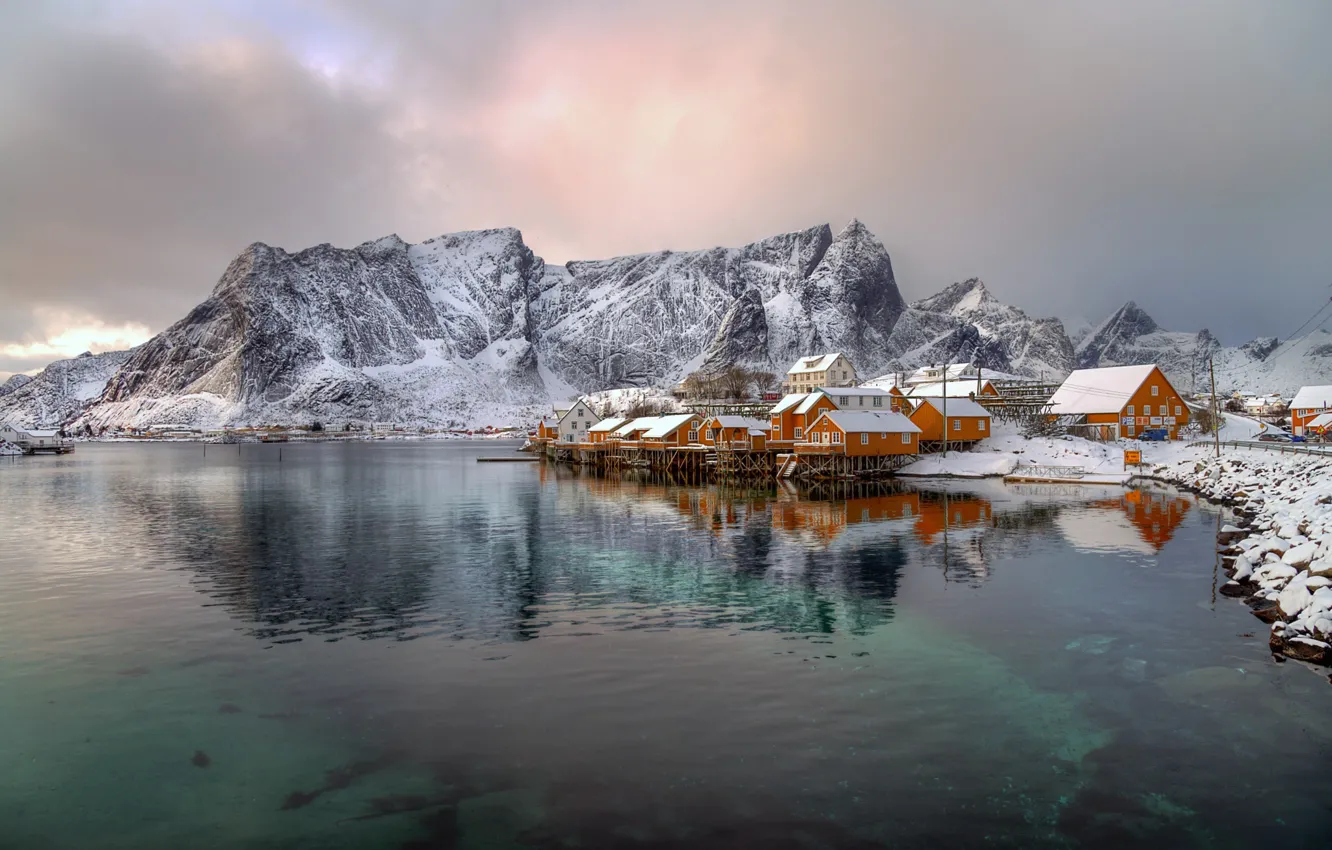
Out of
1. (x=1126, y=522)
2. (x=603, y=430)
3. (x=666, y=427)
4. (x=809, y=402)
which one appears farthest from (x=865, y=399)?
(x=1126, y=522)

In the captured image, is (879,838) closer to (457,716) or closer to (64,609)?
(457,716)

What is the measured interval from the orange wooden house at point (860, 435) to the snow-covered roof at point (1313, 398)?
5255cm

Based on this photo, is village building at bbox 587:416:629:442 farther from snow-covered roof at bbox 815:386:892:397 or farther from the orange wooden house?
the orange wooden house

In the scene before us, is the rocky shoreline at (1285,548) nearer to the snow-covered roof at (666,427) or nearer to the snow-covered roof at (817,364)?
the snow-covered roof at (666,427)

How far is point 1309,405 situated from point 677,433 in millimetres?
73647

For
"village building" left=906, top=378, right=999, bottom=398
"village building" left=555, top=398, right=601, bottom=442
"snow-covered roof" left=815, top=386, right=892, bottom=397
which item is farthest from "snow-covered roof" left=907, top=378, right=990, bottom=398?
"village building" left=555, top=398, right=601, bottom=442

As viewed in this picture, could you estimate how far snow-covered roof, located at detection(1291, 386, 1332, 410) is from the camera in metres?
86.7

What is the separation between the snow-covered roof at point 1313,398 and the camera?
3413 inches

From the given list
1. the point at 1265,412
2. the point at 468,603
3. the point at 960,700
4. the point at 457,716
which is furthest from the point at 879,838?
the point at 1265,412

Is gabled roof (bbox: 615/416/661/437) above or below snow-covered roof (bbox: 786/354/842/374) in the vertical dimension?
below

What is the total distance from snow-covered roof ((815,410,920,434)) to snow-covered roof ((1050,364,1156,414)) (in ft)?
72.4

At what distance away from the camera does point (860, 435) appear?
6775cm

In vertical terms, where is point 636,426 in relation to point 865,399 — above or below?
below

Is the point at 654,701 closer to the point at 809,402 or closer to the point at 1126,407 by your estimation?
the point at 809,402
